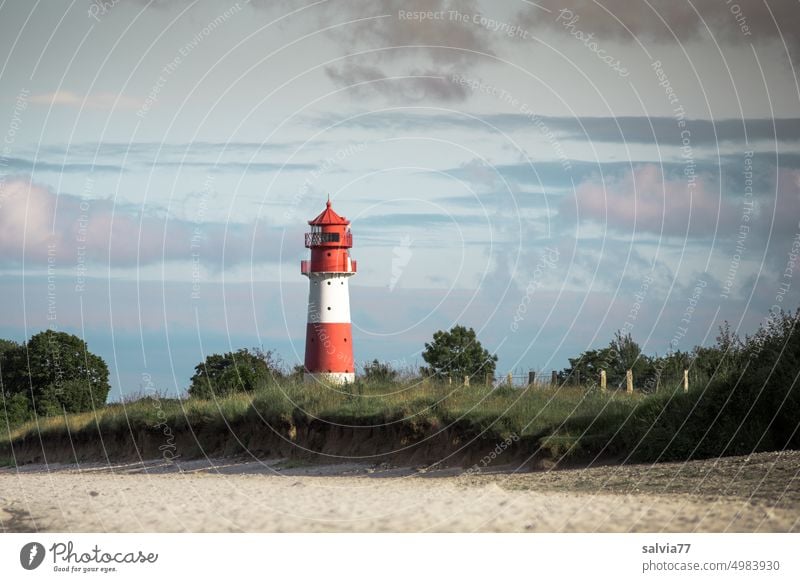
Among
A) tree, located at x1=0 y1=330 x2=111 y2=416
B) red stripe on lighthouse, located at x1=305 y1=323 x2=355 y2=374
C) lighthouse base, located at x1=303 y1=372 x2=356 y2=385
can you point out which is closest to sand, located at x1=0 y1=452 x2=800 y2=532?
lighthouse base, located at x1=303 y1=372 x2=356 y2=385

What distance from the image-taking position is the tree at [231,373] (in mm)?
43328

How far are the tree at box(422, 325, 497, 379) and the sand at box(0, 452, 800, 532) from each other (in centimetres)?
1594

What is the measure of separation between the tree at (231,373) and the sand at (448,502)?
13159mm

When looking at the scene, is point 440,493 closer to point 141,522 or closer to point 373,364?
point 141,522

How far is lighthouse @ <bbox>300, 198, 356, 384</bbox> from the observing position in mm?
42469

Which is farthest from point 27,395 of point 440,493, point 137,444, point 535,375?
point 440,493

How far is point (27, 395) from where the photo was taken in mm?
51750

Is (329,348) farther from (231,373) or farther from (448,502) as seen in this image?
(448,502)

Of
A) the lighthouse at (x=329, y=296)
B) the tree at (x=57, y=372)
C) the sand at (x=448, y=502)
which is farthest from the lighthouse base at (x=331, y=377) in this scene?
the tree at (x=57, y=372)

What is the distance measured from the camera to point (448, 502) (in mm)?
22781

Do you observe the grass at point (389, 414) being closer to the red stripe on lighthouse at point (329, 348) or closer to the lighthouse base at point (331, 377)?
the lighthouse base at point (331, 377)

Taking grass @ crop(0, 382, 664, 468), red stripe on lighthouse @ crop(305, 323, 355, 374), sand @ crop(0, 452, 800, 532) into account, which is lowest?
sand @ crop(0, 452, 800, 532)

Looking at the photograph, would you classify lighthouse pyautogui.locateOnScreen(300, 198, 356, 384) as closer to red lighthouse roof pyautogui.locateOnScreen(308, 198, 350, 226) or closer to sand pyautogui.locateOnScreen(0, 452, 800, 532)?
red lighthouse roof pyautogui.locateOnScreen(308, 198, 350, 226)

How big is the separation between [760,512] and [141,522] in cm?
1059
